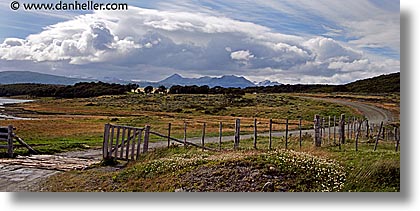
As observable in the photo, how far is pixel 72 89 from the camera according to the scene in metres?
15.2

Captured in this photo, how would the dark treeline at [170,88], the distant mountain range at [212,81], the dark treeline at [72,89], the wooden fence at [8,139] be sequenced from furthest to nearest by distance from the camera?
the dark treeline at [72,89] → the wooden fence at [8,139] → the dark treeline at [170,88] → the distant mountain range at [212,81]

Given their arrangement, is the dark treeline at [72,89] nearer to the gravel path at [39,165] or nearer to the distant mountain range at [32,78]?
the distant mountain range at [32,78]

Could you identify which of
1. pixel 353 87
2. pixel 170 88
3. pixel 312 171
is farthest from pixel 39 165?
pixel 353 87

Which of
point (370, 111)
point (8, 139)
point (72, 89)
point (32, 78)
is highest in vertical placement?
point (32, 78)

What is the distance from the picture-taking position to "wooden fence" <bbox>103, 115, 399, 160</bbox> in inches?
513

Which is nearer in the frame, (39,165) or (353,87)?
(39,165)

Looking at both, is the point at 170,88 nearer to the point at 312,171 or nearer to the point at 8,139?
the point at 8,139

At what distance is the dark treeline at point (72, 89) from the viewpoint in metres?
14.4

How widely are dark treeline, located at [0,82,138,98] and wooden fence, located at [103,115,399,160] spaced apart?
1266mm

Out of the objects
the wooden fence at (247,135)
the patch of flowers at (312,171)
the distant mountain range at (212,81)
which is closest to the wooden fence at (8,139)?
the wooden fence at (247,135)

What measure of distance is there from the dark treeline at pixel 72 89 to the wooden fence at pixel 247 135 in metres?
1.27

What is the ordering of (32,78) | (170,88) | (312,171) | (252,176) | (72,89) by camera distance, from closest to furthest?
(252,176) → (312,171) → (32,78) → (170,88) → (72,89)

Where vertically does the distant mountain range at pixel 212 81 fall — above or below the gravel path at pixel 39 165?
above

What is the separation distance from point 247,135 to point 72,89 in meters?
10.4
